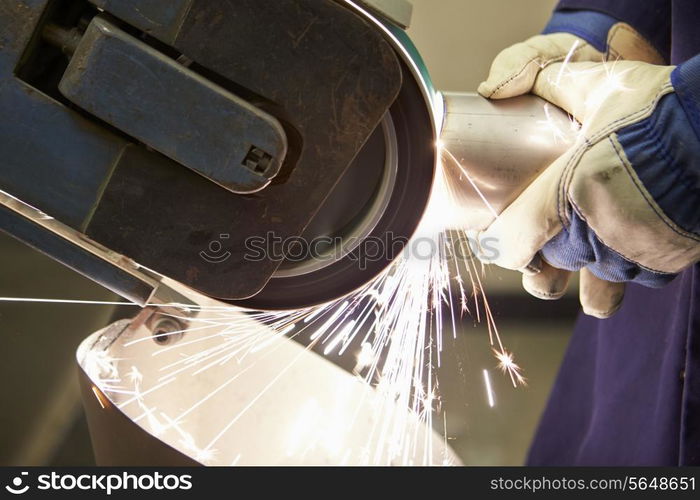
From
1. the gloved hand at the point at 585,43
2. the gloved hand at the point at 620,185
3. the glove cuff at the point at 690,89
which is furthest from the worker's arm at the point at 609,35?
the glove cuff at the point at 690,89

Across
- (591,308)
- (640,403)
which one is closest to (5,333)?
(591,308)

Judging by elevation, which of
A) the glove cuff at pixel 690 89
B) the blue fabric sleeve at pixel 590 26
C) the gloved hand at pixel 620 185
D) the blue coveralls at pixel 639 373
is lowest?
the blue coveralls at pixel 639 373

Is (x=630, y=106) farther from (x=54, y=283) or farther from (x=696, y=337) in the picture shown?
(x=54, y=283)

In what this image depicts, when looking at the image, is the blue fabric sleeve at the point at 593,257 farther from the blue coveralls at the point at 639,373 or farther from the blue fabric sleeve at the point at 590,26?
the blue fabric sleeve at the point at 590,26

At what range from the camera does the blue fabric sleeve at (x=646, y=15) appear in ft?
4.04

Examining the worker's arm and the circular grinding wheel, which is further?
the worker's arm

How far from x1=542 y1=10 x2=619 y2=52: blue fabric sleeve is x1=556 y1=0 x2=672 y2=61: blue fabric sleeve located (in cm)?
1

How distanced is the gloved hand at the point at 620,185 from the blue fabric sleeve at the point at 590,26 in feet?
0.60

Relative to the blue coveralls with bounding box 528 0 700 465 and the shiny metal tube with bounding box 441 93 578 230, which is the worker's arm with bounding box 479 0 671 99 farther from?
the shiny metal tube with bounding box 441 93 578 230

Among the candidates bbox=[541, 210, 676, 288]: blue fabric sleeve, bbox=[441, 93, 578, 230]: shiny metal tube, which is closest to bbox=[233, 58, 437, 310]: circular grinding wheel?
bbox=[441, 93, 578, 230]: shiny metal tube

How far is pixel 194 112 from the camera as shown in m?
0.73

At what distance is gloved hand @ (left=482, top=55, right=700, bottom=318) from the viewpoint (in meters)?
0.89

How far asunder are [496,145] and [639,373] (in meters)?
0.69

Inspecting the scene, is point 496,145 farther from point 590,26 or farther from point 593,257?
point 590,26
